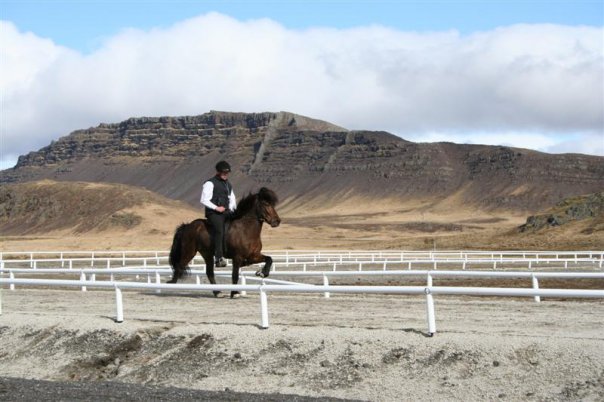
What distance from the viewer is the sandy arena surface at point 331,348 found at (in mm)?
11008

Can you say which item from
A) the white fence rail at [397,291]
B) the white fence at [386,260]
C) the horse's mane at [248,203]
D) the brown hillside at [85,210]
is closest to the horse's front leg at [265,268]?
the horse's mane at [248,203]

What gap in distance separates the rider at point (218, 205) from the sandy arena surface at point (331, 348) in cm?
139

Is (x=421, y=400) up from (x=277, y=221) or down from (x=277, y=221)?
down

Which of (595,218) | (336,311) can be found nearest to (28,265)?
(336,311)

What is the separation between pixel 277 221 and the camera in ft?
62.3

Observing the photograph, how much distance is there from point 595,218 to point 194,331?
81049mm

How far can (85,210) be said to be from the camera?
453 ft

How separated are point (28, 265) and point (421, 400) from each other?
137 ft

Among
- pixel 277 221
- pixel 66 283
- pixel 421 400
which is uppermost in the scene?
pixel 277 221

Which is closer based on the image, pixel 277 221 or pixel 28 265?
pixel 277 221

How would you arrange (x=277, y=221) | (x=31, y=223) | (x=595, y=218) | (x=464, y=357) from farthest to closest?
1. (x=31, y=223)
2. (x=595, y=218)
3. (x=277, y=221)
4. (x=464, y=357)

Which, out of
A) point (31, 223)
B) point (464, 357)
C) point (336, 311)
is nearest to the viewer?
point (464, 357)

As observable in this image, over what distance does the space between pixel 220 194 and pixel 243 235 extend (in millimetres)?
1105

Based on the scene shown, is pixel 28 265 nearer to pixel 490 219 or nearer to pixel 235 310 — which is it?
pixel 235 310
